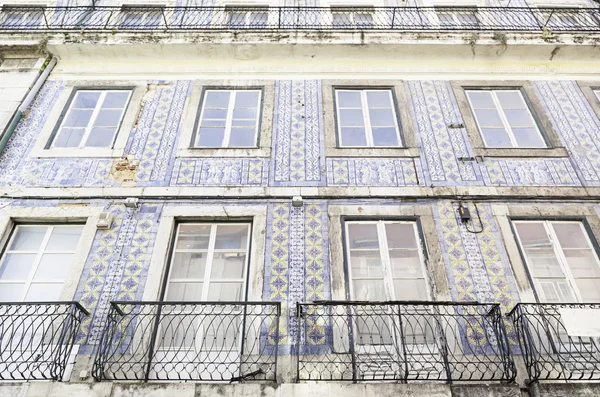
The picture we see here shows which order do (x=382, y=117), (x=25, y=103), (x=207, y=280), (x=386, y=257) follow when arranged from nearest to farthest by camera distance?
1. (x=207, y=280)
2. (x=386, y=257)
3. (x=25, y=103)
4. (x=382, y=117)

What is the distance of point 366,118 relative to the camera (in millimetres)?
7574

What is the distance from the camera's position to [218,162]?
6.91m

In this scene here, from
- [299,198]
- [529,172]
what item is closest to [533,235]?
[529,172]

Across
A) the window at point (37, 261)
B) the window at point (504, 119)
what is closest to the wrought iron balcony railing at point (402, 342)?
the window at point (504, 119)

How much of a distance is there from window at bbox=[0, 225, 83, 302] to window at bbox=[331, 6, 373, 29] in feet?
19.0

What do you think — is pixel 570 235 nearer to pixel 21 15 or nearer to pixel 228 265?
pixel 228 265

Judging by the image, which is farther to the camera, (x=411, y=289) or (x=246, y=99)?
(x=246, y=99)

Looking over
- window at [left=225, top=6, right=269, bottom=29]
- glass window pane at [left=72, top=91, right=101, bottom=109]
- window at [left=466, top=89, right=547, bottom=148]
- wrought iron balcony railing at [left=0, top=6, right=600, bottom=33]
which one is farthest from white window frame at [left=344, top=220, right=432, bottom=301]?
window at [left=225, top=6, right=269, bottom=29]

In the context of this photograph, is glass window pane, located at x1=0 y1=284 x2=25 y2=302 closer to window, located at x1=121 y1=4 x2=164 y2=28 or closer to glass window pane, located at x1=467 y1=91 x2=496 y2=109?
window, located at x1=121 y1=4 x2=164 y2=28

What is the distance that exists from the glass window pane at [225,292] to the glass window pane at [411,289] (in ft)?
6.00

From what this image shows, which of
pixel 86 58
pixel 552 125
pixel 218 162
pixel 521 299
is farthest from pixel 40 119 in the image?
pixel 552 125

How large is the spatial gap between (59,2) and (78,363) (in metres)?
7.31

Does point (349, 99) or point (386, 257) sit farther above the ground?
point (349, 99)

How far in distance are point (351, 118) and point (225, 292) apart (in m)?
3.38
